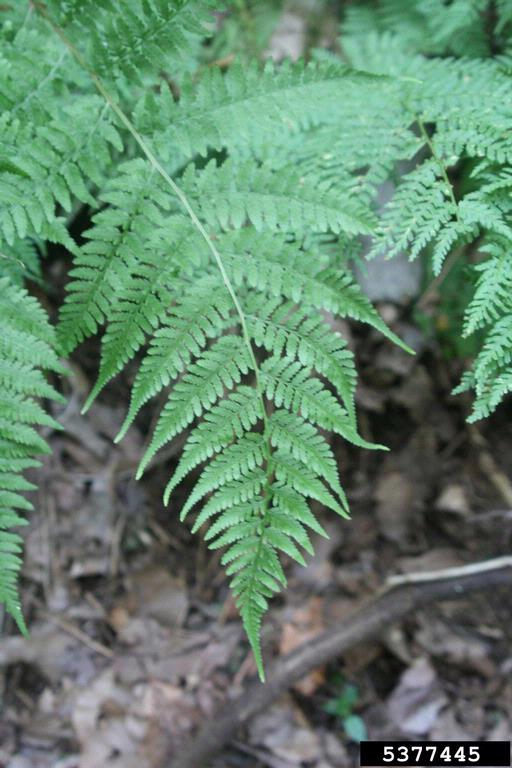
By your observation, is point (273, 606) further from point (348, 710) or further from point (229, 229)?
point (229, 229)

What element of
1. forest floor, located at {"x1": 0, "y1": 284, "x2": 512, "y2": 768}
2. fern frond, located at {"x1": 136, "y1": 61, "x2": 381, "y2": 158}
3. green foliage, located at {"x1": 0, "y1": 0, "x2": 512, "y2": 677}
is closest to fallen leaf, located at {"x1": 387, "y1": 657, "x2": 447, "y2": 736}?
forest floor, located at {"x1": 0, "y1": 284, "x2": 512, "y2": 768}

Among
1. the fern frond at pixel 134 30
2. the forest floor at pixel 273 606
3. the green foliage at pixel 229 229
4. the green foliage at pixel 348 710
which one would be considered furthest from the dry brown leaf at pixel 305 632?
the fern frond at pixel 134 30

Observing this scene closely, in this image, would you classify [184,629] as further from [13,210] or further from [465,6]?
[465,6]

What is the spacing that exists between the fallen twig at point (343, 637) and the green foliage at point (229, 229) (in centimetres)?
157

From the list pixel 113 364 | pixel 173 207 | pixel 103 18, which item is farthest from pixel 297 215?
pixel 103 18

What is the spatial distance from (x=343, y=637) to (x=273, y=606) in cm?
55

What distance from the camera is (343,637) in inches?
128

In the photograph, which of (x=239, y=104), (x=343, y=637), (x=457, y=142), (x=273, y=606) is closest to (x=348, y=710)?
(x=343, y=637)

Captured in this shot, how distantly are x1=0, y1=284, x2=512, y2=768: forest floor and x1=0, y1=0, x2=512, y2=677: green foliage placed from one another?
1.56 m

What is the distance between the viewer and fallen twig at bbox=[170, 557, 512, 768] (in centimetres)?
317

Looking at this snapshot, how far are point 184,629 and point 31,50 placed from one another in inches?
114

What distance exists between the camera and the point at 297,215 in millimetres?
1950

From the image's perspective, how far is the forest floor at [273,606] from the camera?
130 inches

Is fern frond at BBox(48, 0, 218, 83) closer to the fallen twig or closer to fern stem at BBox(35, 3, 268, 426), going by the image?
fern stem at BBox(35, 3, 268, 426)
